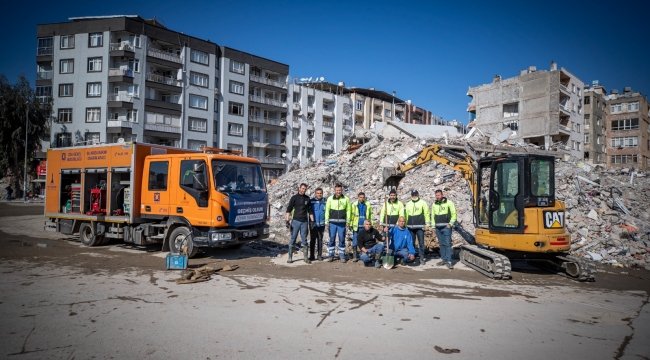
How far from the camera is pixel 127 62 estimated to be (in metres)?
38.6

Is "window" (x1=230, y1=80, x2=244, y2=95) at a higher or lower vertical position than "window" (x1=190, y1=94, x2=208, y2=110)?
higher

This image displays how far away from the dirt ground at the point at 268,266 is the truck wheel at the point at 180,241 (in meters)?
0.28

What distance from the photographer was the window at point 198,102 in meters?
42.4

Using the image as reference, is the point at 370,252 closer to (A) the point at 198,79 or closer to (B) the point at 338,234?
(B) the point at 338,234

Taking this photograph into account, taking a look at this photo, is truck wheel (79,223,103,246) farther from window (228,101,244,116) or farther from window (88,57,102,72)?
window (228,101,244,116)

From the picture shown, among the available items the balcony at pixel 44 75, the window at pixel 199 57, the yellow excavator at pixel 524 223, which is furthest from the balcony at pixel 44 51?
the yellow excavator at pixel 524 223

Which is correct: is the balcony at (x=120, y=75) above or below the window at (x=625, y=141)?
above

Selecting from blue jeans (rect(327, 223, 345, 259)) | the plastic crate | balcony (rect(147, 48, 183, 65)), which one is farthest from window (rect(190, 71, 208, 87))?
the plastic crate

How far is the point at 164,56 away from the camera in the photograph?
132 feet

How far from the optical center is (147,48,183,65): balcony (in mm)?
39419

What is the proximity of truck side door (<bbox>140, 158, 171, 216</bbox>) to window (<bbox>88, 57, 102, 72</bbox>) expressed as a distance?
3426 centimetres

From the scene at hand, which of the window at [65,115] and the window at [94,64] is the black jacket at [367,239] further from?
the window at [65,115]

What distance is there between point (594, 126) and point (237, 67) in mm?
45696

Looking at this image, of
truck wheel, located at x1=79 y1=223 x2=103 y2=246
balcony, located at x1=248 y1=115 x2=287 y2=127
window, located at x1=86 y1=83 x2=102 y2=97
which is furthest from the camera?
balcony, located at x1=248 y1=115 x2=287 y2=127
